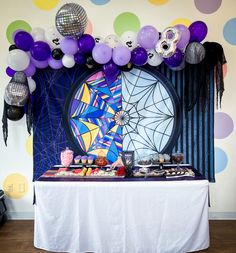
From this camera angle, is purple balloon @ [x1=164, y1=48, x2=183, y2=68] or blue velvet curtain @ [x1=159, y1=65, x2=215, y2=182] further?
blue velvet curtain @ [x1=159, y1=65, x2=215, y2=182]

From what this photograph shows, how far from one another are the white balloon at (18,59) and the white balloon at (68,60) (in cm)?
34

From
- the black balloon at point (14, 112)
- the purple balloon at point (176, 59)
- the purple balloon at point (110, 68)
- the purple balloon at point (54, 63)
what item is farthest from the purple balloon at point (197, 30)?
the black balloon at point (14, 112)

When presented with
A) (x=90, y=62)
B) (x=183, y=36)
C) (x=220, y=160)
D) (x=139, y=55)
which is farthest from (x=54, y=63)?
(x=220, y=160)

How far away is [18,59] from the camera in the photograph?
2432 mm

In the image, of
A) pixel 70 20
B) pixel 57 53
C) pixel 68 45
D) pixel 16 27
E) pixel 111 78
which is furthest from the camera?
pixel 16 27

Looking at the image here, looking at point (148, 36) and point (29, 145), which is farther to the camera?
point (29, 145)

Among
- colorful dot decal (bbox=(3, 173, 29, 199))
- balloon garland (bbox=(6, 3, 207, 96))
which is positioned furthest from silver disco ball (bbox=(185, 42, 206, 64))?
colorful dot decal (bbox=(3, 173, 29, 199))

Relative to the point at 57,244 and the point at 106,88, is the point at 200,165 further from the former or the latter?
the point at 57,244

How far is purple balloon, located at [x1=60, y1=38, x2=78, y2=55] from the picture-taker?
7.86 feet

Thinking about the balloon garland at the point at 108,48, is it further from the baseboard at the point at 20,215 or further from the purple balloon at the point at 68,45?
the baseboard at the point at 20,215

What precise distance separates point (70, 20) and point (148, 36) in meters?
0.70

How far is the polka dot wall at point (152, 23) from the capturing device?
2.80m

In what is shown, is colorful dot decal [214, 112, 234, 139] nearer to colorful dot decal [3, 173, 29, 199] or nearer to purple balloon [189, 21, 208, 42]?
purple balloon [189, 21, 208, 42]

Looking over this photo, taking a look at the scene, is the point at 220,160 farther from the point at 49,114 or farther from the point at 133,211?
the point at 49,114
